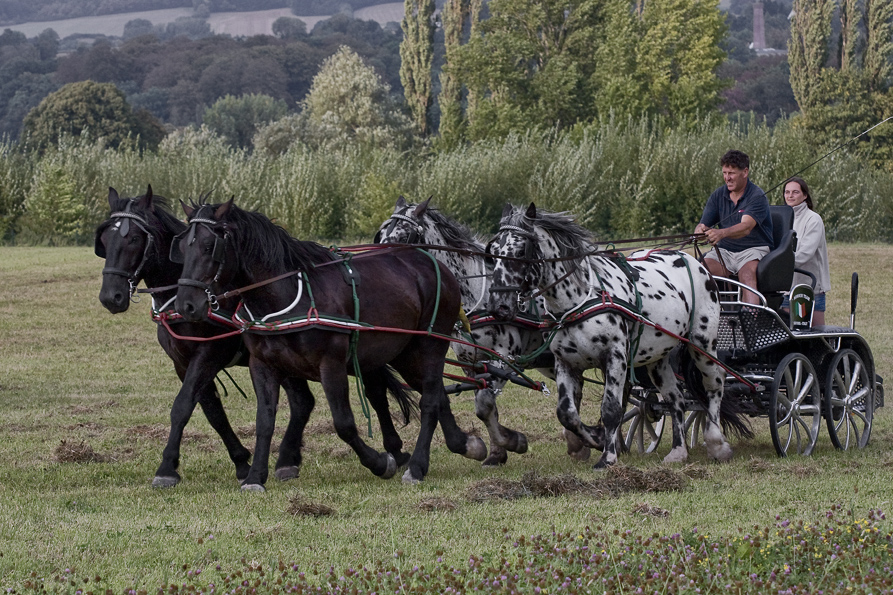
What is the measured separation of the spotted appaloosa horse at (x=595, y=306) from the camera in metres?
7.88

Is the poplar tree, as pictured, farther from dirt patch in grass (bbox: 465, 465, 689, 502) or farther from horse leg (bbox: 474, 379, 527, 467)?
dirt patch in grass (bbox: 465, 465, 689, 502)

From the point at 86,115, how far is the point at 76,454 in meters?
55.3

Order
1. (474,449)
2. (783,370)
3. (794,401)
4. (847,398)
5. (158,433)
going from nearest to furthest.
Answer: (474,449), (783,370), (794,401), (847,398), (158,433)

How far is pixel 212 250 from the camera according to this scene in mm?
6934

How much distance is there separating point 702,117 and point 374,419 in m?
33.8

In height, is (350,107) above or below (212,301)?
below

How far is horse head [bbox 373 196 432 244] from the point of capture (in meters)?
8.56

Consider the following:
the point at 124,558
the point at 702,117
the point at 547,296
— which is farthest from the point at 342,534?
the point at 702,117

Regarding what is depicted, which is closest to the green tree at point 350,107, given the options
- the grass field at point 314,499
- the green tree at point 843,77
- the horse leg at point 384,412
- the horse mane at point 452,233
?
the green tree at point 843,77

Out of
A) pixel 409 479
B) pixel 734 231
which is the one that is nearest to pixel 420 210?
pixel 409 479

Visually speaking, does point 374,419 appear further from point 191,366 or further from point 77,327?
point 77,327

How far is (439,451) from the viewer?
9.40 meters

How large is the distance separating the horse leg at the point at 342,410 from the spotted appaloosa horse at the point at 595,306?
1.19 metres

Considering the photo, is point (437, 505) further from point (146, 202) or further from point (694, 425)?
point (694, 425)
